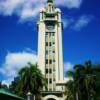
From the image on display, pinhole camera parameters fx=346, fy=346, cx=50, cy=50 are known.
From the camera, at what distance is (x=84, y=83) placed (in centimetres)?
6819

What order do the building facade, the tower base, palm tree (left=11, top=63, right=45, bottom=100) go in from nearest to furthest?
palm tree (left=11, top=63, right=45, bottom=100), the tower base, the building facade

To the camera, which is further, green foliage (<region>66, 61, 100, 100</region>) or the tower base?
the tower base

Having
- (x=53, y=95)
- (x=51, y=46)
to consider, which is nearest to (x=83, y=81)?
(x=53, y=95)

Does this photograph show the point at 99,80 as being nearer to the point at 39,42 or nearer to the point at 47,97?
the point at 47,97

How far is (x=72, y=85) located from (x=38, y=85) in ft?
25.5

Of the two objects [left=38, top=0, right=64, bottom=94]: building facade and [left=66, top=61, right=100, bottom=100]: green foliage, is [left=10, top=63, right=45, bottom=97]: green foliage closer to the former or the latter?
[left=66, top=61, right=100, bottom=100]: green foliage

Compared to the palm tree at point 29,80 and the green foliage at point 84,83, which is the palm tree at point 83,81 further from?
the palm tree at point 29,80

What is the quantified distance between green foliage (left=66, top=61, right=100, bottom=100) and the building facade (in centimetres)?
3102

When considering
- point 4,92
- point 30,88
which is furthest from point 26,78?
point 4,92

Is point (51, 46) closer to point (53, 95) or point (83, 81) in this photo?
point (53, 95)

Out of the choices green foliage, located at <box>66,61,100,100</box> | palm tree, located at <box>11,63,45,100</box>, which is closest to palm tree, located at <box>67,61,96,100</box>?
green foliage, located at <box>66,61,100,100</box>

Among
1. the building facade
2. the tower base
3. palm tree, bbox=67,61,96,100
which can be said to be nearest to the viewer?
palm tree, bbox=67,61,96,100

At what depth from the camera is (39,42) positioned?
109 metres

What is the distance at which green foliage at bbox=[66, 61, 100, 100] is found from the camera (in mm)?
67688
